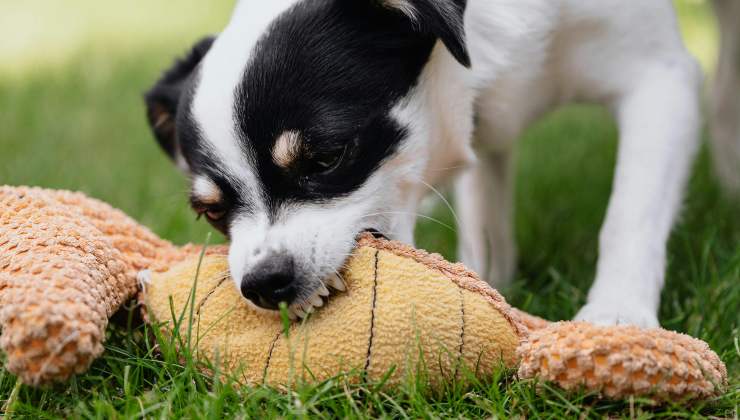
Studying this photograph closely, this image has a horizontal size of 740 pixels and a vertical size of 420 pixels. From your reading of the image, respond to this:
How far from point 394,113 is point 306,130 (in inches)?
10.1

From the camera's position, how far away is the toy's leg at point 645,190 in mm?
2004

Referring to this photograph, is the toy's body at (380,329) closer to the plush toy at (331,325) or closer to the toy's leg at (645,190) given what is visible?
the plush toy at (331,325)

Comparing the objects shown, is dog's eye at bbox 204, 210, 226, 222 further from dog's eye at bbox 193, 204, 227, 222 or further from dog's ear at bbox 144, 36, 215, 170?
dog's ear at bbox 144, 36, 215, 170

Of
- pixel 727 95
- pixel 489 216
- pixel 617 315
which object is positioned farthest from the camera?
pixel 727 95

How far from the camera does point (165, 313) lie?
1.81 meters

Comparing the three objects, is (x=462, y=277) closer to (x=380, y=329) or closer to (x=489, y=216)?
(x=380, y=329)

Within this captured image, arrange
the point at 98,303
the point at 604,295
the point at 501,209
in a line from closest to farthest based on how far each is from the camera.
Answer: the point at 98,303 < the point at 604,295 < the point at 501,209

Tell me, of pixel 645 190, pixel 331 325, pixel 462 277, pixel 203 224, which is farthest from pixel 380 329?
pixel 203 224

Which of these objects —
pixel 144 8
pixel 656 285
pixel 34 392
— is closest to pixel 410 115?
pixel 656 285

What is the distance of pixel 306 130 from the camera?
1.86 metres

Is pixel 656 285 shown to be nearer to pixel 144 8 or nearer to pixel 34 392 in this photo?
pixel 34 392

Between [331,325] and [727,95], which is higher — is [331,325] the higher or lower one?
the higher one

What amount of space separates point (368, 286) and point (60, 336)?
576 millimetres

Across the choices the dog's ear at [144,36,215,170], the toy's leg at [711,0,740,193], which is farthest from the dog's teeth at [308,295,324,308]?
the toy's leg at [711,0,740,193]
